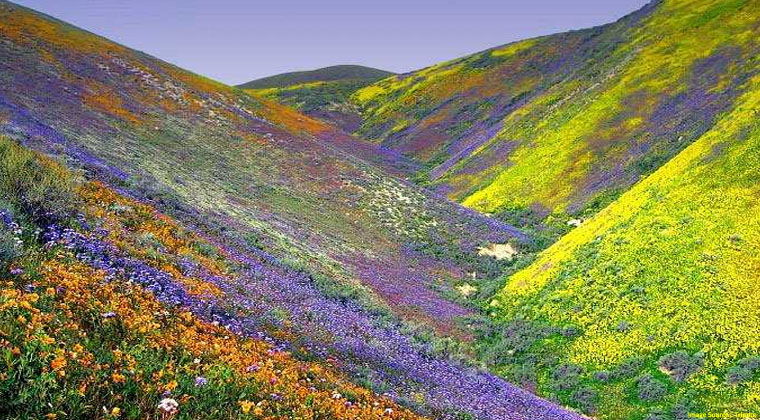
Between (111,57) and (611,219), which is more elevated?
(111,57)

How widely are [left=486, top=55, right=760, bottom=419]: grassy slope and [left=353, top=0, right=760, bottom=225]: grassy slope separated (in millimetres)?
12637

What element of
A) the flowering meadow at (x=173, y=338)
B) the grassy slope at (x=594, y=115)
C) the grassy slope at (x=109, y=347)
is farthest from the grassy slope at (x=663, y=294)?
the grassy slope at (x=594, y=115)

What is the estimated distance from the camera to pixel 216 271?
41.7 feet

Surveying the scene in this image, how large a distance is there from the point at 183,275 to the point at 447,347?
31.5ft

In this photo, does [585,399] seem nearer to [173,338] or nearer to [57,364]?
[173,338]

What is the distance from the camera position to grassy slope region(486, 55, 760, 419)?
16.5 metres

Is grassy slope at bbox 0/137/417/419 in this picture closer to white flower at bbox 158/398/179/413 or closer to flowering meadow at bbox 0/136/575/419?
flowering meadow at bbox 0/136/575/419

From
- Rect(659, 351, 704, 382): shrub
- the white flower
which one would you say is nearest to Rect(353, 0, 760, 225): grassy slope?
Rect(659, 351, 704, 382): shrub

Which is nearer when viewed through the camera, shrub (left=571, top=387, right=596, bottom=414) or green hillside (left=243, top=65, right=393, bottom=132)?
shrub (left=571, top=387, right=596, bottom=414)

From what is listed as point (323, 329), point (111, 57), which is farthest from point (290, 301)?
point (111, 57)

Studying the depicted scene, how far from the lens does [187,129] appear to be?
42219mm

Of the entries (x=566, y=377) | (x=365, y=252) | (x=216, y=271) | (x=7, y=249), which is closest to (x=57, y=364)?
(x=7, y=249)

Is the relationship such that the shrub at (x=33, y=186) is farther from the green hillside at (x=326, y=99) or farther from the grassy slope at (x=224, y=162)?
the green hillside at (x=326, y=99)

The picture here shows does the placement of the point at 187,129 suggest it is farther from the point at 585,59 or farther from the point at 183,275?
the point at 585,59
